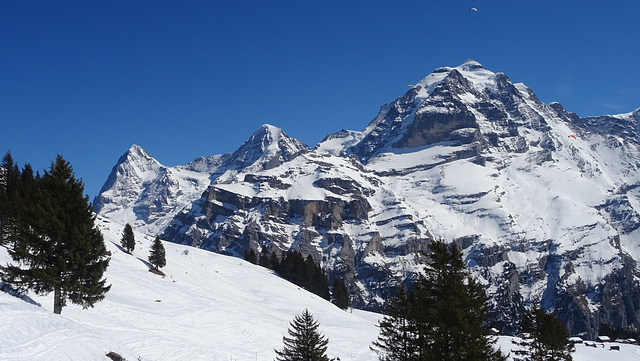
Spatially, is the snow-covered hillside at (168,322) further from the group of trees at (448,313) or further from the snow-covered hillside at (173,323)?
the group of trees at (448,313)

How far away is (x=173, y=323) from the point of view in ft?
122

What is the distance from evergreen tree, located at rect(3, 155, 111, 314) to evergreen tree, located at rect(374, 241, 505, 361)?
50.6 ft

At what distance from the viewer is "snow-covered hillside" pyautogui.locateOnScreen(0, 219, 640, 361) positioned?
57.8ft

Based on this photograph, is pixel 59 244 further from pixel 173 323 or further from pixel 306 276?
pixel 306 276

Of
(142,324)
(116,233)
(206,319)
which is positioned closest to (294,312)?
(206,319)

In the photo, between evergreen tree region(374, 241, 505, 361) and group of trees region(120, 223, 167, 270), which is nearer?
evergreen tree region(374, 241, 505, 361)

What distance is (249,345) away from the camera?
1486 inches

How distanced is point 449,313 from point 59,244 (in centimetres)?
1826

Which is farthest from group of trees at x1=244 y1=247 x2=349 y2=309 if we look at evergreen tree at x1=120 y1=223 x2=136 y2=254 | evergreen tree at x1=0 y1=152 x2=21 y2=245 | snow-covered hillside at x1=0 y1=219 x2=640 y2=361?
evergreen tree at x1=0 y1=152 x2=21 y2=245

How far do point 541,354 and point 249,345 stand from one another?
21205mm

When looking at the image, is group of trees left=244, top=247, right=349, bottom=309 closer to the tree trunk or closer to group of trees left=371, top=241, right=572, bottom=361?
the tree trunk

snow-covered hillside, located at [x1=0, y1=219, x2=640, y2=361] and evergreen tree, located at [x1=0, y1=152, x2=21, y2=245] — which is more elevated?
evergreen tree, located at [x1=0, y1=152, x2=21, y2=245]

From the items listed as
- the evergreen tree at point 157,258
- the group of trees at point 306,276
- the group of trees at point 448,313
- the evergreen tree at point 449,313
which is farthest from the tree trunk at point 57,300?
the group of trees at point 306,276

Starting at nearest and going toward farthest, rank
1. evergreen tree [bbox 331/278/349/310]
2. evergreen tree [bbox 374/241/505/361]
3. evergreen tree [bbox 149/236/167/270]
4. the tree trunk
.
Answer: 1. evergreen tree [bbox 374/241/505/361]
2. the tree trunk
3. evergreen tree [bbox 149/236/167/270]
4. evergreen tree [bbox 331/278/349/310]
